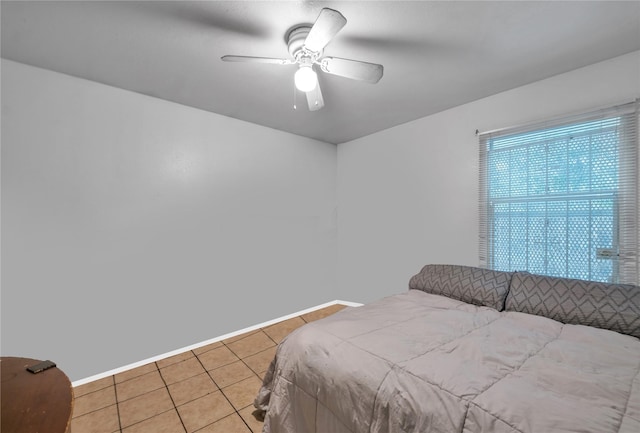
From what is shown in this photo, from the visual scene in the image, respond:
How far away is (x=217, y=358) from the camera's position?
251 cm

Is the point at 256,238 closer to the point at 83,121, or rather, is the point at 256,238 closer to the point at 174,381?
the point at 174,381

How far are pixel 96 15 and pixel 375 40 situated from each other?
1.59 meters

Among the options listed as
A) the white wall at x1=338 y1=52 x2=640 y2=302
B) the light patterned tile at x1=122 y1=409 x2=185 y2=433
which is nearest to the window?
the white wall at x1=338 y1=52 x2=640 y2=302

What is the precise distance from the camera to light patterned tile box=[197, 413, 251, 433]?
5.50ft

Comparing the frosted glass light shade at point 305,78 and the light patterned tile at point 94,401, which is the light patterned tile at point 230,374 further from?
the frosted glass light shade at point 305,78

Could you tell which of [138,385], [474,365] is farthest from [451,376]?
[138,385]

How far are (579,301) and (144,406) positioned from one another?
117 inches

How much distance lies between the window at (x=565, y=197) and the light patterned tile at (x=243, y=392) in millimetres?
2277

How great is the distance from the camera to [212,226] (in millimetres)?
2834

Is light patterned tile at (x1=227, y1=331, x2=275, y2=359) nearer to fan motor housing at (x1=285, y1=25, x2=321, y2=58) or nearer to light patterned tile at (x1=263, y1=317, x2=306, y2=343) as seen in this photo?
light patterned tile at (x1=263, y1=317, x2=306, y2=343)

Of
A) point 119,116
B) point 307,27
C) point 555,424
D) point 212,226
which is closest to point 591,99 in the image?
point 307,27

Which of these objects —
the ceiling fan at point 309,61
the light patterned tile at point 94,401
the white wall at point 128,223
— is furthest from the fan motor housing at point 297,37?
the light patterned tile at point 94,401

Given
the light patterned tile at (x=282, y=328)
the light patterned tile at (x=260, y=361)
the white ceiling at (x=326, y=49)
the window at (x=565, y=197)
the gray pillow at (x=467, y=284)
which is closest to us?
the white ceiling at (x=326, y=49)

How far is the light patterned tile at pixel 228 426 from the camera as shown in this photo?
1677mm
